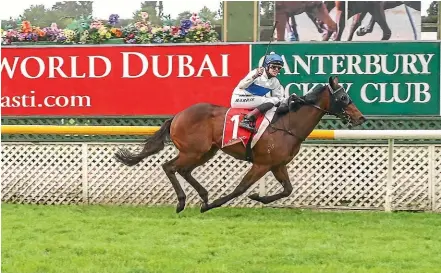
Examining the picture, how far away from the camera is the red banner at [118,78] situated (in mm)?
10719

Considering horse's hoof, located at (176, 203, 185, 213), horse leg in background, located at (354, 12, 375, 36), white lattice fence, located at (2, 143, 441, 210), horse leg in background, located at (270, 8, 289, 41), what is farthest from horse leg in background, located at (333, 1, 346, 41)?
horse's hoof, located at (176, 203, 185, 213)

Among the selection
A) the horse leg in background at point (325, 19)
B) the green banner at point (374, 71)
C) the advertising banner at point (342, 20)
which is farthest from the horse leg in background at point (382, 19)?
the horse leg in background at point (325, 19)

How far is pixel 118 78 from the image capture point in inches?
431

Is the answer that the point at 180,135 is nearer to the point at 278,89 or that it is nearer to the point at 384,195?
the point at 278,89

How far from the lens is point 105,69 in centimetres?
1097

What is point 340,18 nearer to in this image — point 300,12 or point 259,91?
point 300,12

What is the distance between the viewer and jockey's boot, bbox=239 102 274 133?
9195mm

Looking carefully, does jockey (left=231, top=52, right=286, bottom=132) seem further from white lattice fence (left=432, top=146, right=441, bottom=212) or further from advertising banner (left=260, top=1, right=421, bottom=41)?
white lattice fence (left=432, top=146, right=441, bottom=212)

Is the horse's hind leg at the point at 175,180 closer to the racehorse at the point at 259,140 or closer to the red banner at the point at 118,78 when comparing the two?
the racehorse at the point at 259,140

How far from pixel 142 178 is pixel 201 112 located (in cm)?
162

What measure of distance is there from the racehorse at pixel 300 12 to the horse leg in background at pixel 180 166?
2.15 metres

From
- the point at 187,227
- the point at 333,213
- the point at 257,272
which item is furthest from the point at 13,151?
the point at 257,272

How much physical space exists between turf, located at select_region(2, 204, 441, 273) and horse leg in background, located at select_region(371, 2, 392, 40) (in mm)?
2303

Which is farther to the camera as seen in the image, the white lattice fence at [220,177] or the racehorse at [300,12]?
the racehorse at [300,12]
